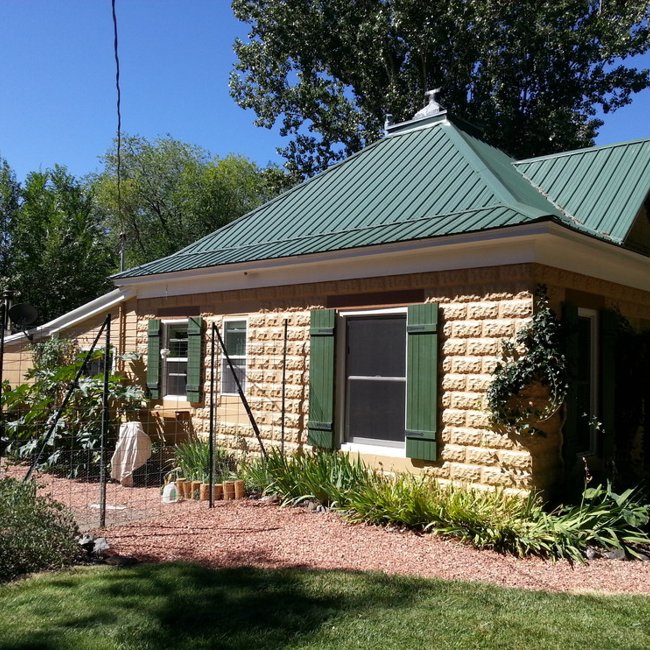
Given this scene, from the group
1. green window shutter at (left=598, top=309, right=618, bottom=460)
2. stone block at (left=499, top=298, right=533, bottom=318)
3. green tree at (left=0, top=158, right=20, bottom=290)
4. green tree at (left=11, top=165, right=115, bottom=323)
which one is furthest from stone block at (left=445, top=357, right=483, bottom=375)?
green tree at (left=0, top=158, right=20, bottom=290)

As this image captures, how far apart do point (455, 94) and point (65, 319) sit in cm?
1523

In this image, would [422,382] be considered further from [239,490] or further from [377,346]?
[239,490]

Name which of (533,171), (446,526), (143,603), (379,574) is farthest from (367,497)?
(533,171)

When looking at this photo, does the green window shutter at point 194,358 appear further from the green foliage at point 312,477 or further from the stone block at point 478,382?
the stone block at point 478,382

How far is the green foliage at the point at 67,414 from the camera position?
412 inches

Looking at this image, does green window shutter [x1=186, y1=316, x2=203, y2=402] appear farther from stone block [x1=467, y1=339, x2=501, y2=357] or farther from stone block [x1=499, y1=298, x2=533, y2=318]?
stone block [x1=499, y1=298, x2=533, y2=318]

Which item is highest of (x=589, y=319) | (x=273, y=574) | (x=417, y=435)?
(x=589, y=319)

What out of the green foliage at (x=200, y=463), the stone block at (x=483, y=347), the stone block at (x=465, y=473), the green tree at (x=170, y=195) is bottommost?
the green foliage at (x=200, y=463)

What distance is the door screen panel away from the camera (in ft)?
27.8

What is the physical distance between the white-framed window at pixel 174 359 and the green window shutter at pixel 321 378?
11.0 ft

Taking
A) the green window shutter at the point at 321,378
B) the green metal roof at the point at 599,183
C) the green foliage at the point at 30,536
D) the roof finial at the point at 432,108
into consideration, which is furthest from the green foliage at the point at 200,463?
the roof finial at the point at 432,108

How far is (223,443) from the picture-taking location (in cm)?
1043

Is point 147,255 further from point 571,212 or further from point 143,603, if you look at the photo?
point 143,603

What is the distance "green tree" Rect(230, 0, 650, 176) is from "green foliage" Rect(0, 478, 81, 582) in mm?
16801
